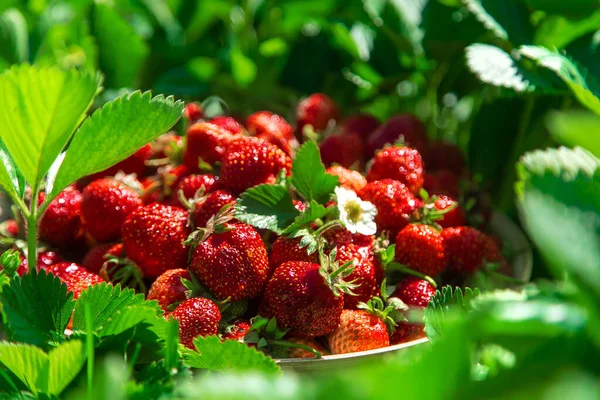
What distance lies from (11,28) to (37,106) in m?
0.88

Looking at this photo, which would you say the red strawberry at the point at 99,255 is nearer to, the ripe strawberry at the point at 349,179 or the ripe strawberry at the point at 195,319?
the ripe strawberry at the point at 195,319

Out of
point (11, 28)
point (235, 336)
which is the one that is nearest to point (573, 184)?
point (235, 336)

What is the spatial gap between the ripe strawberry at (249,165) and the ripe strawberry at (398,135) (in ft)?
0.91

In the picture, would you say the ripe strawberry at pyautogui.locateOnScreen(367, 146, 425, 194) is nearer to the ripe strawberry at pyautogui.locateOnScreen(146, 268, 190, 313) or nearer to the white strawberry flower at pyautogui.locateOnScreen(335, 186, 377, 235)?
the white strawberry flower at pyautogui.locateOnScreen(335, 186, 377, 235)

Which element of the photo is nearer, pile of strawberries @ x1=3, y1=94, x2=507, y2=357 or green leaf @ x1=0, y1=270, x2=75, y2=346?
green leaf @ x1=0, y1=270, x2=75, y2=346

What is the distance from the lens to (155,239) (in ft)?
2.89

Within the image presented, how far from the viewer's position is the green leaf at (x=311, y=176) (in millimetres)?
864

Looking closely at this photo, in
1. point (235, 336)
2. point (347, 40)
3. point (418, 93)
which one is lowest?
point (235, 336)

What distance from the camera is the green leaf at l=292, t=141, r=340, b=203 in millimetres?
864

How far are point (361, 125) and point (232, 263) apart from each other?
54cm

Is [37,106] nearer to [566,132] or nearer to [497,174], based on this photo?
[566,132]

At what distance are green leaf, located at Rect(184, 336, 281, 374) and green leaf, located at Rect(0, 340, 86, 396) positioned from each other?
11 centimetres

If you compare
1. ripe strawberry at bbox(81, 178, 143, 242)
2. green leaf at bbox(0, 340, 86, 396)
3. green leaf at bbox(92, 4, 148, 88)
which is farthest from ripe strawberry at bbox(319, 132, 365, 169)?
green leaf at bbox(0, 340, 86, 396)

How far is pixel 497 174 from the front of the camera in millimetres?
1353
